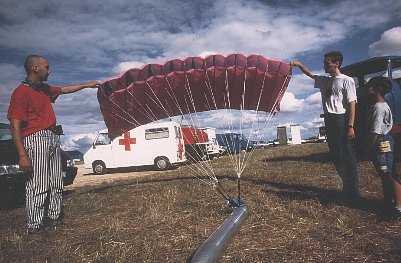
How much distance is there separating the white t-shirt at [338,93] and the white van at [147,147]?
39.7 feet

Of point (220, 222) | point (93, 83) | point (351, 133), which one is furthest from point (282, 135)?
point (220, 222)

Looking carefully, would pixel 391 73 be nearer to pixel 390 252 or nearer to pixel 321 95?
pixel 321 95

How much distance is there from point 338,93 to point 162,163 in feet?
42.3

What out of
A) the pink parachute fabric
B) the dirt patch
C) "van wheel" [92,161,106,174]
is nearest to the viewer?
the pink parachute fabric

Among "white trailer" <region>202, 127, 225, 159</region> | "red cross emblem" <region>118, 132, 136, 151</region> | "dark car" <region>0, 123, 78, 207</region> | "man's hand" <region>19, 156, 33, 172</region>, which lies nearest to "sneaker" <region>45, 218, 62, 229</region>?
"man's hand" <region>19, 156, 33, 172</region>

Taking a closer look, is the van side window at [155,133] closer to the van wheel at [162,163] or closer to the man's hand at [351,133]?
the van wheel at [162,163]

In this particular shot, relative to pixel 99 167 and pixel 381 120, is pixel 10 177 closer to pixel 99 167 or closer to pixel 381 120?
pixel 381 120

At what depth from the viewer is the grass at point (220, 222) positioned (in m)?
3.34

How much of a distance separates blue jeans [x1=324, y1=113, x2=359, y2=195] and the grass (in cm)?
35

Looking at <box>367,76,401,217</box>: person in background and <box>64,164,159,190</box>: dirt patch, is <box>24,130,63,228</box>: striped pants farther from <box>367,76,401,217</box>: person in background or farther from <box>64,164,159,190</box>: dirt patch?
<box>64,164,159,190</box>: dirt patch

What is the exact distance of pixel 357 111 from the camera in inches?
307

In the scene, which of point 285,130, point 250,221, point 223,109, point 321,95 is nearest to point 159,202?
point 250,221

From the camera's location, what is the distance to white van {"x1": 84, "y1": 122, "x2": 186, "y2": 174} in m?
16.8

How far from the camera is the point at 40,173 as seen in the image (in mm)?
4406
